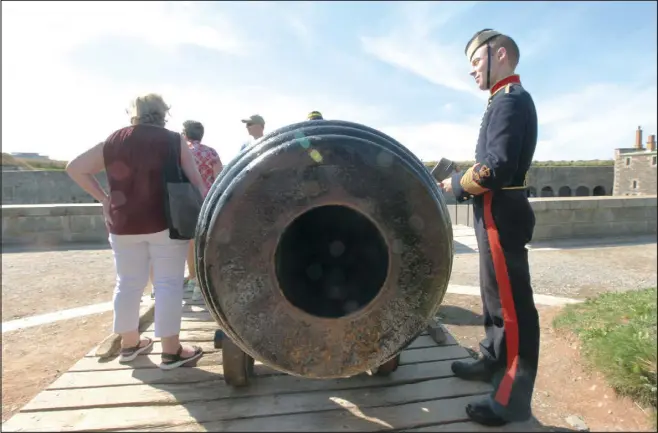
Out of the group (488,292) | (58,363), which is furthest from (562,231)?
(58,363)

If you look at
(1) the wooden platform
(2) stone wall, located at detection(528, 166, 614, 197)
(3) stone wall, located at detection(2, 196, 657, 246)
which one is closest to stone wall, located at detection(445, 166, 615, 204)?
(2) stone wall, located at detection(528, 166, 614, 197)

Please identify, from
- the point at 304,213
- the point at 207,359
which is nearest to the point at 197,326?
the point at 207,359

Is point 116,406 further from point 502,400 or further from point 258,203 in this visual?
point 502,400

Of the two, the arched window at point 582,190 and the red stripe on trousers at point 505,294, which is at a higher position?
the arched window at point 582,190

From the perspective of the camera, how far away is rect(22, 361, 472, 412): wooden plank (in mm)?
2016

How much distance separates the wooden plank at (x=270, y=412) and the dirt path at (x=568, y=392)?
584 mm

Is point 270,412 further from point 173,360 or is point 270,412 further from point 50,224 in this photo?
point 50,224

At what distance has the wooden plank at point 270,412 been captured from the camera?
1.86 metres

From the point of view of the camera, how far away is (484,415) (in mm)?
1880

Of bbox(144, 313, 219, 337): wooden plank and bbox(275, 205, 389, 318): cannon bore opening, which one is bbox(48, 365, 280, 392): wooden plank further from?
bbox(275, 205, 389, 318): cannon bore opening

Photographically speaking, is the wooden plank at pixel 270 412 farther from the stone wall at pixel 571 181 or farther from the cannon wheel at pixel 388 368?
the stone wall at pixel 571 181

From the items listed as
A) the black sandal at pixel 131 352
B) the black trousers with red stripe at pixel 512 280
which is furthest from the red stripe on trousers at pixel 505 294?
the black sandal at pixel 131 352

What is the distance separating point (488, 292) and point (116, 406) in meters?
1.81

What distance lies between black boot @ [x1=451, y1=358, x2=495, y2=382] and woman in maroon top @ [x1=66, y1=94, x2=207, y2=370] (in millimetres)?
1430
